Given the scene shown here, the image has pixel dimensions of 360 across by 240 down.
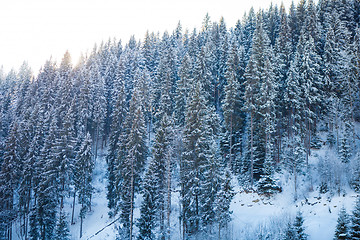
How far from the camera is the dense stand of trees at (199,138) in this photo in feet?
93.0

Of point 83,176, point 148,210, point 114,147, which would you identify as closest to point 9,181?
point 83,176

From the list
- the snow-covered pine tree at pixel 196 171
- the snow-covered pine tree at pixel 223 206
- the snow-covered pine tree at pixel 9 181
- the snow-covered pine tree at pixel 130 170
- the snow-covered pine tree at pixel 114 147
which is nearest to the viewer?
the snow-covered pine tree at pixel 223 206

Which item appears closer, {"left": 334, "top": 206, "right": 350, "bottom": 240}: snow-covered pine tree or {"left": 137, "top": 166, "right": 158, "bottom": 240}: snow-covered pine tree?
{"left": 334, "top": 206, "right": 350, "bottom": 240}: snow-covered pine tree

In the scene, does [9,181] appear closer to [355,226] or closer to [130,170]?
[130,170]

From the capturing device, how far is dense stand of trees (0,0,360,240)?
2834 centimetres

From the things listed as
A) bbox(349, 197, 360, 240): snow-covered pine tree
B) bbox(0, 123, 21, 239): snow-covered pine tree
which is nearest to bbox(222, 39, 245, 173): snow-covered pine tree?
bbox(349, 197, 360, 240): snow-covered pine tree

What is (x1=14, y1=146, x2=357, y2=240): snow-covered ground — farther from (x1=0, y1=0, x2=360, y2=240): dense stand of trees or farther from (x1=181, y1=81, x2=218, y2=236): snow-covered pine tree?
(x1=181, y1=81, x2=218, y2=236): snow-covered pine tree

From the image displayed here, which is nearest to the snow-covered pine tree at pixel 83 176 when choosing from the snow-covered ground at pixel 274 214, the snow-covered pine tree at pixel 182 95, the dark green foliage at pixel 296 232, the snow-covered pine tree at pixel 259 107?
the snow-covered ground at pixel 274 214

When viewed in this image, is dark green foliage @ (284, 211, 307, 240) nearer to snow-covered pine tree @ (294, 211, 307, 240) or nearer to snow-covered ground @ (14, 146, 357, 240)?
snow-covered pine tree @ (294, 211, 307, 240)

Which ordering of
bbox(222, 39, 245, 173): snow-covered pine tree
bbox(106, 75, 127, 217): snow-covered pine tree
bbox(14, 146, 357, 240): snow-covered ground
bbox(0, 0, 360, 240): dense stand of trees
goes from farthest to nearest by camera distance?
1. bbox(106, 75, 127, 217): snow-covered pine tree
2. bbox(222, 39, 245, 173): snow-covered pine tree
3. bbox(0, 0, 360, 240): dense stand of trees
4. bbox(14, 146, 357, 240): snow-covered ground

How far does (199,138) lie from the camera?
96.3ft

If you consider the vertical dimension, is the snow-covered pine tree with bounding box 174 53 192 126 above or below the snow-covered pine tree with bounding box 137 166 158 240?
above

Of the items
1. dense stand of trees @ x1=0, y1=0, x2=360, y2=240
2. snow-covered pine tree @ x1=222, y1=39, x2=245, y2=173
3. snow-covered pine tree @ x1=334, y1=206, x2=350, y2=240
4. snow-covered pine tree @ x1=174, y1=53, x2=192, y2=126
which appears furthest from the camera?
snow-covered pine tree @ x1=174, y1=53, x2=192, y2=126

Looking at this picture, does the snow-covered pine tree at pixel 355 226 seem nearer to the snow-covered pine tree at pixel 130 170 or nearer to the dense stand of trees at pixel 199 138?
the dense stand of trees at pixel 199 138
